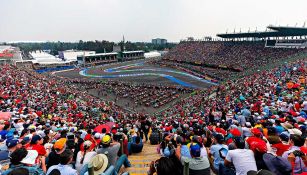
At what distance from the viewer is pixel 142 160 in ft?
23.0

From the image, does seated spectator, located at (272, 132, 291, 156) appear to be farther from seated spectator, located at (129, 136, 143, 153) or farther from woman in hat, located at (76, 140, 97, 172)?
seated spectator, located at (129, 136, 143, 153)

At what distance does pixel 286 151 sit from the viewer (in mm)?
4383

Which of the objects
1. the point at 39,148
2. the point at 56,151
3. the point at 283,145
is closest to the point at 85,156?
the point at 56,151

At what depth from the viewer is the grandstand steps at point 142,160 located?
19.1 feet

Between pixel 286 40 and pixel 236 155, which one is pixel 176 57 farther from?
pixel 236 155

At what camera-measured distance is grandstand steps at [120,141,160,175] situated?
19.1 ft

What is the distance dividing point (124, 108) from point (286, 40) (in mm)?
48123

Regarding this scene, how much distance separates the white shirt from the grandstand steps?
2.74 metres

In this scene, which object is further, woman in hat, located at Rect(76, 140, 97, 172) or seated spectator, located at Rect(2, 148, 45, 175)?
woman in hat, located at Rect(76, 140, 97, 172)

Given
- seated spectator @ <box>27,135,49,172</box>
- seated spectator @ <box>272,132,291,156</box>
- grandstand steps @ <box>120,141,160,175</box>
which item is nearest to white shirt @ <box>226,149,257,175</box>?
seated spectator @ <box>272,132,291,156</box>

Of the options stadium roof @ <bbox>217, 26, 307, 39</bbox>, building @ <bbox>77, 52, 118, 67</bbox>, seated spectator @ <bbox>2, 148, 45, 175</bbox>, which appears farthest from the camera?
building @ <bbox>77, 52, 118, 67</bbox>

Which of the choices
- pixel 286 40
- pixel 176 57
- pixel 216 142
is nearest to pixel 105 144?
pixel 216 142

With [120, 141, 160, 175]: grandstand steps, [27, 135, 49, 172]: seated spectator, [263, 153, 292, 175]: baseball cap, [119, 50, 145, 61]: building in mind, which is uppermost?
[119, 50, 145, 61]: building

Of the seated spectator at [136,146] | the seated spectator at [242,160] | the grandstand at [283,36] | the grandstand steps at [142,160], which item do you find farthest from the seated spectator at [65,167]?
the grandstand at [283,36]
